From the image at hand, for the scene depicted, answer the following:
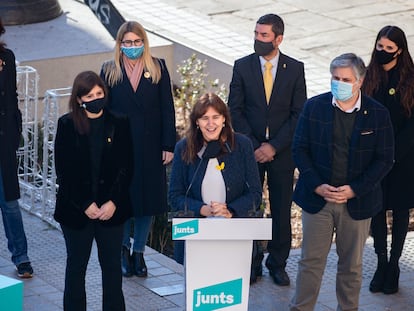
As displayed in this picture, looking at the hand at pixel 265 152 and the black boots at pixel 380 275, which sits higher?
the hand at pixel 265 152

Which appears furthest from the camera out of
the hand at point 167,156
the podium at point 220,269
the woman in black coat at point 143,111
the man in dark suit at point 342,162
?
the hand at point 167,156

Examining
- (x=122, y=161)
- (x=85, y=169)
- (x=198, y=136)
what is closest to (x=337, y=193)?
(x=198, y=136)

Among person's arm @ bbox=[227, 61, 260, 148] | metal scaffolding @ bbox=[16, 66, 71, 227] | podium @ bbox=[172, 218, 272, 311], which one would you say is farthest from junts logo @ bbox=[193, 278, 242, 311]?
metal scaffolding @ bbox=[16, 66, 71, 227]

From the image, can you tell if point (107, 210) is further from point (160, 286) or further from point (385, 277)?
point (385, 277)

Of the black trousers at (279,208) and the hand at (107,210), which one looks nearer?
the hand at (107,210)

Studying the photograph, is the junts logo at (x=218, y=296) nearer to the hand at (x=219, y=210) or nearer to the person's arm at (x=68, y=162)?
the hand at (x=219, y=210)

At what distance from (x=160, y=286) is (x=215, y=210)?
1666 millimetres

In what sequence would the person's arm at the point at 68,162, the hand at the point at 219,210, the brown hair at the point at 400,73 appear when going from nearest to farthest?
the hand at the point at 219,210, the person's arm at the point at 68,162, the brown hair at the point at 400,73

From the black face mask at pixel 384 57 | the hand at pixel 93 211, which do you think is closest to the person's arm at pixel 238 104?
the black face mask at pixel 384 57

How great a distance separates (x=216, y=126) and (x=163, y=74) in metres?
1.44

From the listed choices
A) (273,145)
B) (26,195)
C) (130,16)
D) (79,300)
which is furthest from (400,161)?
(130,16)

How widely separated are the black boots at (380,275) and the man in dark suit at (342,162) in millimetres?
910

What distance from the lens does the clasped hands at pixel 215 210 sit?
20.8 feet

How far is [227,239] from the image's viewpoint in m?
6.03
